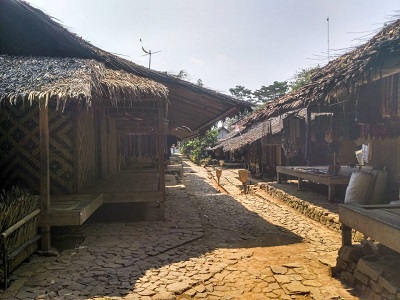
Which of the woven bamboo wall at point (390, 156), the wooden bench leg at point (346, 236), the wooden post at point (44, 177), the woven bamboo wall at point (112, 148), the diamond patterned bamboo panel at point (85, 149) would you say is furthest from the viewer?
the woven bamboo wall at point (112, 148)

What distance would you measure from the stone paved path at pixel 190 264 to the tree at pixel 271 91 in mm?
43471

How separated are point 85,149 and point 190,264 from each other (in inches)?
166

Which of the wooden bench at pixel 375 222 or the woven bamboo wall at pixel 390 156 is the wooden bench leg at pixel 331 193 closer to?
the woven bamboo wall at pixel 390 156

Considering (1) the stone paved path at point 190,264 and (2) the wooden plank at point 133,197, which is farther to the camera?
(2) the wooden plank at point 133,197

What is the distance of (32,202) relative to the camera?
450 cm

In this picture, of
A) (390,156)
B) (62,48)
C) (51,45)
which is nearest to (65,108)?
(62,48)

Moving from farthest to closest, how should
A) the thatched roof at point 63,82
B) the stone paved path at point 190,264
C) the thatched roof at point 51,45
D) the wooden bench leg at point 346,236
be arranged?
1. the thatched roof at point 51,45
2. the thatched roof at point 63,82
3. the wooden bench leg at point 346,236
4. the stone paved path at point 190,264

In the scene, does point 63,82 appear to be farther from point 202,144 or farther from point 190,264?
point 202,144

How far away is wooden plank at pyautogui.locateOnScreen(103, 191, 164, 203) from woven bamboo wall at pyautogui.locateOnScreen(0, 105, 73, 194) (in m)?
1.40

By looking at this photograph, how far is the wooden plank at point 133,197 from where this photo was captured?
6387 mm

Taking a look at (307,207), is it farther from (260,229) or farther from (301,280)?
(301,280)

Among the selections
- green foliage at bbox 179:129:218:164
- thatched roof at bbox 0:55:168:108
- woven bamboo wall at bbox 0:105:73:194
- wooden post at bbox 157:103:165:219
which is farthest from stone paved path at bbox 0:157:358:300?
green foliage at bbox 179:129:218:164

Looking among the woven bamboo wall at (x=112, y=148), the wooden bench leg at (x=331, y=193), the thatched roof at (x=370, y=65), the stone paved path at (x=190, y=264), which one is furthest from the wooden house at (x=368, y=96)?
the woven bamboo wall at (x=112, y=148)

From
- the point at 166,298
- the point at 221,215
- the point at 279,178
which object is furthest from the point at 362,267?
the point at 279,178
